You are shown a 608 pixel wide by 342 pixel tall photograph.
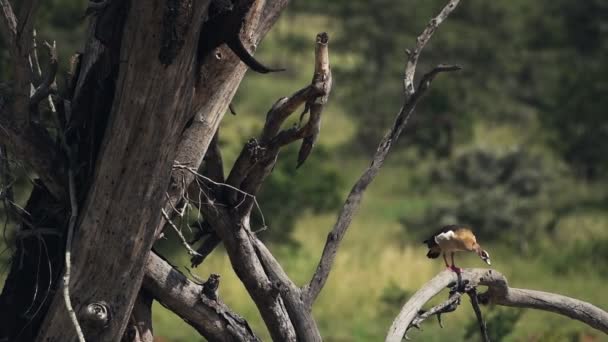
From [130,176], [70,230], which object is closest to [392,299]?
[70,230]

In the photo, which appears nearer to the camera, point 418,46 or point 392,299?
point 418,46

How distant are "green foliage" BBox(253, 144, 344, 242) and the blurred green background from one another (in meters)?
0.03

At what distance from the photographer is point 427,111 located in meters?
30.1

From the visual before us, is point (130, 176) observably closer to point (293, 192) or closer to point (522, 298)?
point (522, 298)

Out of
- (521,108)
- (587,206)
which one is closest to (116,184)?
(587,206)

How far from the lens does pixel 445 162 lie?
1097 inches

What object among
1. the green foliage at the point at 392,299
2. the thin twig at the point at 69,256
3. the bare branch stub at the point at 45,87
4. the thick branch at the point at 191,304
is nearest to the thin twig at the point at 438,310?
the thick branch at the point at 191,304

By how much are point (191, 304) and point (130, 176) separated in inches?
35.7

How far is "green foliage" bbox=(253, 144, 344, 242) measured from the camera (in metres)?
18.3

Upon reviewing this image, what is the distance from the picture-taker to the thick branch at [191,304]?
487 centimetres

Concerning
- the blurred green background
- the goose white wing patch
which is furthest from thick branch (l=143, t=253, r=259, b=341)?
the goose white wing patch

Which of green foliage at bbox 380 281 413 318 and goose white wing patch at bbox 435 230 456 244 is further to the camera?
green foliage at bbox 380 281 413 318

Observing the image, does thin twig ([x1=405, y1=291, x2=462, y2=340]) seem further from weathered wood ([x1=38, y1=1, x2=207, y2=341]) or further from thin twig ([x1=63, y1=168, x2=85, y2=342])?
thin twig ([x1=63, y1=168, x2=85, y2=342])

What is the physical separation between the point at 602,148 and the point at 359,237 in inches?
334
